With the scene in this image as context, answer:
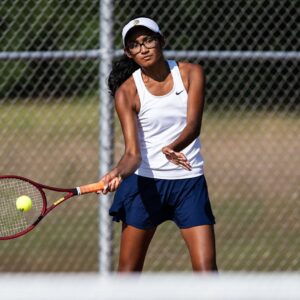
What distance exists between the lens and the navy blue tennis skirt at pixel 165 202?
4.36 m

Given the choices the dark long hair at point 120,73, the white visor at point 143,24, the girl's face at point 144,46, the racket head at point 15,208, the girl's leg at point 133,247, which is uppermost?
the white visor at point 143,24

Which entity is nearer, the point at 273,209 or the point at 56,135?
the point at 273,209

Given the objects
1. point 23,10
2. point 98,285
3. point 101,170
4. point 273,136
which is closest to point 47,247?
point 101,170

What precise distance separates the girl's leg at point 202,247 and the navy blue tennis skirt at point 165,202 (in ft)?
0.11

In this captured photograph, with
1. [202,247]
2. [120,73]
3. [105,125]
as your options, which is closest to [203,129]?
[105,125]

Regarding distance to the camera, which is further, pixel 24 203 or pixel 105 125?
pixel 105 125

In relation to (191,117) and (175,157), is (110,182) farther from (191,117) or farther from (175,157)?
(191,117)

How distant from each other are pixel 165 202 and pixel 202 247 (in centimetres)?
A: 27

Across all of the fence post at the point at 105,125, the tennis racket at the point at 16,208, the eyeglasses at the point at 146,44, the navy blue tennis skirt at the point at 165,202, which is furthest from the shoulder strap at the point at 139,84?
the fence post at the point at 105,125

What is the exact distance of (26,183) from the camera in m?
4.46

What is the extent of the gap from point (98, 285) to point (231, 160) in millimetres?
6023

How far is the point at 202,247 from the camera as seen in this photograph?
14.1ft

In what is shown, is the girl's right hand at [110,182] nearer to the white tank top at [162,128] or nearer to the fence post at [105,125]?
the white tank top at [162,128]

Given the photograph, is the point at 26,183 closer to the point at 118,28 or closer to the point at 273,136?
the point at 118,28
